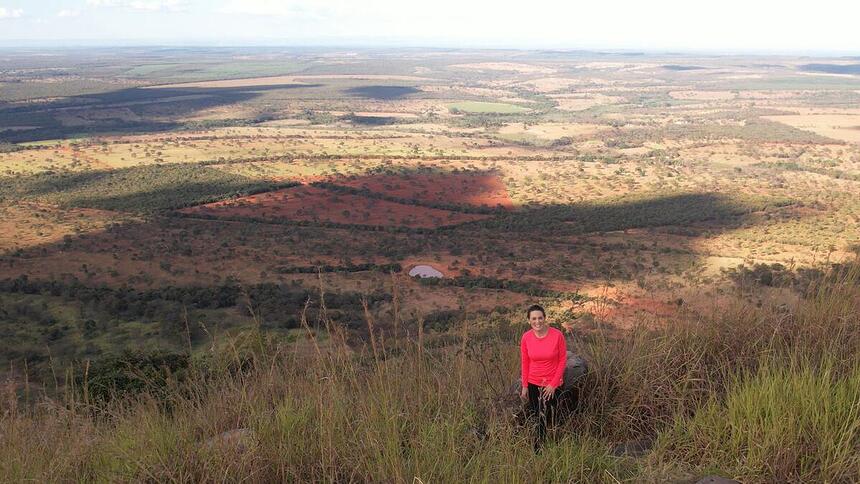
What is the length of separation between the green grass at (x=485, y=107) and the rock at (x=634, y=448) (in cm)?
14837

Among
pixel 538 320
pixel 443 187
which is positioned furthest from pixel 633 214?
pixel 538 320

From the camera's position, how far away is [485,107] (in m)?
158

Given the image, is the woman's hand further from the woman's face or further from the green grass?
the green grass

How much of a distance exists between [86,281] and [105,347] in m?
13.0

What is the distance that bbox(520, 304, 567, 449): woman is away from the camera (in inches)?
165

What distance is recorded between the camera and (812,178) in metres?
68.9

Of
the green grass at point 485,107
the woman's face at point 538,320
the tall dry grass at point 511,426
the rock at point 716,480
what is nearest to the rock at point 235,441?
the tall dry grass at point 511,426

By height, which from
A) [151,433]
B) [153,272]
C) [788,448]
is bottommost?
[153,272]

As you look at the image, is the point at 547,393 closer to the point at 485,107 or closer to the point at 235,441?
the point at 235,441

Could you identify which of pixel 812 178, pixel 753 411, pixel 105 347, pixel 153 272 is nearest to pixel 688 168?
pixel 812 178

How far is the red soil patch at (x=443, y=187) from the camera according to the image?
197ft

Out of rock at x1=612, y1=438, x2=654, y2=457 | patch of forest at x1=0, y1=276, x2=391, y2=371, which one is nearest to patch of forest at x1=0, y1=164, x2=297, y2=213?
patch of forest at x1=0, y1=276, x2=391, y2=371

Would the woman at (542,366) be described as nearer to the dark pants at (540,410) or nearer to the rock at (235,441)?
the dark pants at (540,410)

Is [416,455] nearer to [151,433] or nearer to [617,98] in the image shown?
[151,433]
